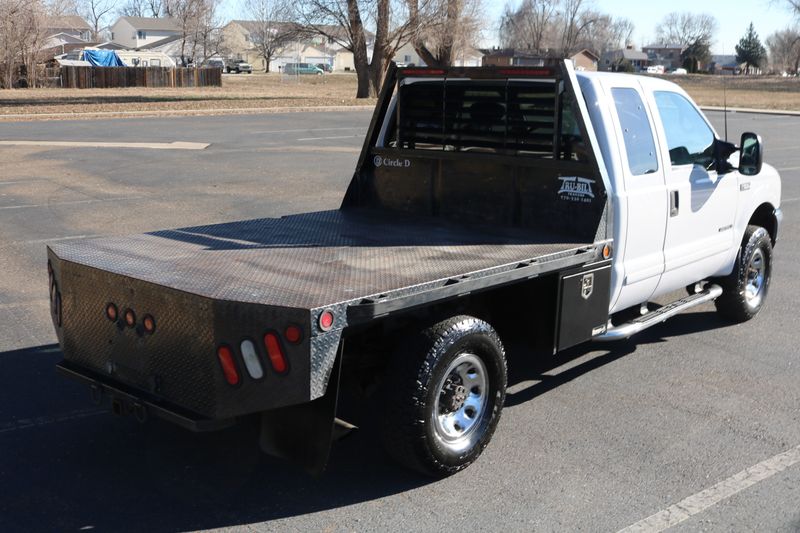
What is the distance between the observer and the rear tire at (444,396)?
4.46m

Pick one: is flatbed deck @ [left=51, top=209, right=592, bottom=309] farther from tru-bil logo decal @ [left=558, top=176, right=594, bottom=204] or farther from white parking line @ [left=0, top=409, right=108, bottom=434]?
white parking line @ [left=0, top=409, right=108, bottom=434]

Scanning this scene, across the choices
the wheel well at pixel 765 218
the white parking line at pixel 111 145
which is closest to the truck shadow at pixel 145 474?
the wheel well at pixel 765 218

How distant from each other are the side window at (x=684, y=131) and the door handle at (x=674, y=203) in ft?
0.83

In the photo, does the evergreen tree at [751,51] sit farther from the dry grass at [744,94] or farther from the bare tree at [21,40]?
the bare tree at [21,40]

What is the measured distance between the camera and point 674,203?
20.8 ft

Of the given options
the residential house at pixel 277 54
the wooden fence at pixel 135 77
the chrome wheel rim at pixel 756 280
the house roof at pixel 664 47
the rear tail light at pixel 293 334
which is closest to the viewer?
the rear tail light at pixel 293 334

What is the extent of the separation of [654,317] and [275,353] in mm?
3376

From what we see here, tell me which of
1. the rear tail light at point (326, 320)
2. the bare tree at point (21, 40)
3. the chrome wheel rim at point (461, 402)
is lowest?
the chrome wheel rim at point (461, 402)

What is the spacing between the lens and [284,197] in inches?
568

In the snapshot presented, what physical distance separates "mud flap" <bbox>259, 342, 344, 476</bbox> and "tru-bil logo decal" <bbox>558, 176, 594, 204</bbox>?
237 centimetres

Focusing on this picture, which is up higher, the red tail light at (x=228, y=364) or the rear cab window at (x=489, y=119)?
the rear cab window at (x=489, y=119)

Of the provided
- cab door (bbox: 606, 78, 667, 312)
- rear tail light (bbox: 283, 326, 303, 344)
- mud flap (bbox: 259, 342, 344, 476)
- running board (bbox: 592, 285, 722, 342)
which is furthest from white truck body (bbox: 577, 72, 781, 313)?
rear tail light (bbox: 283, 326, 303, 344)

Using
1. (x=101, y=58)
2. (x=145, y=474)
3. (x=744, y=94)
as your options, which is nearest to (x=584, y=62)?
(x=145, y=474)

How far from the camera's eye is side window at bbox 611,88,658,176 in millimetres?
6031
